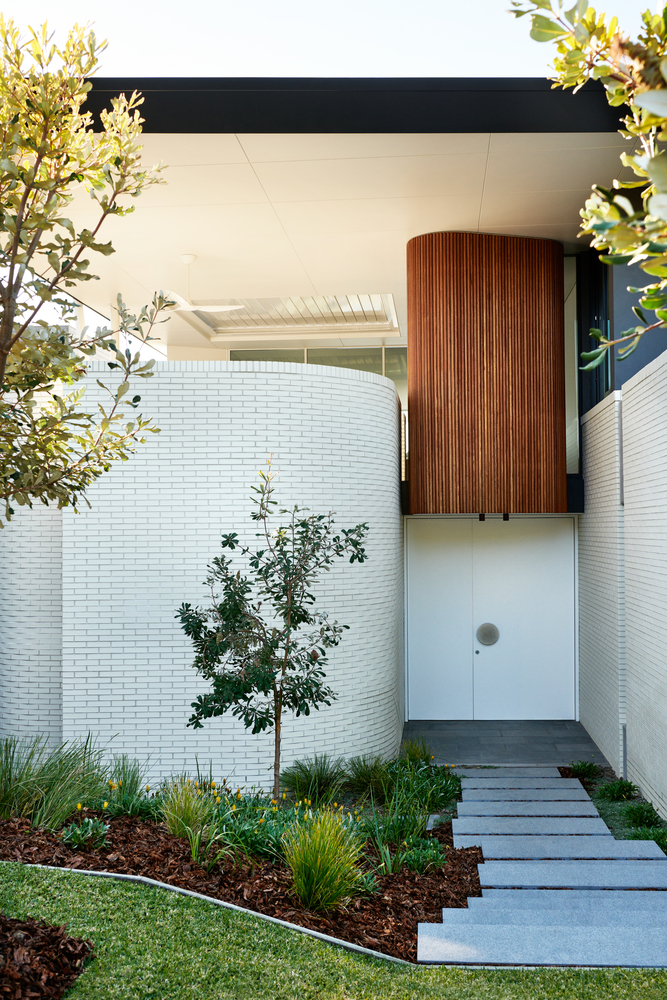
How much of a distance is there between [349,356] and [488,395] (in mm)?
5384

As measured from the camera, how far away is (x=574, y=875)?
452 centimetres

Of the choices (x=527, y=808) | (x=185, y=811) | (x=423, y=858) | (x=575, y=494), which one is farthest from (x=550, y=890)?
(x=575, y=494)

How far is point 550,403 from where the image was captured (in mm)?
8180

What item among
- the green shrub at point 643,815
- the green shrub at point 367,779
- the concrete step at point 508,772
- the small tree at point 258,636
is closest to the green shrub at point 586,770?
the concrete step at point 508,772

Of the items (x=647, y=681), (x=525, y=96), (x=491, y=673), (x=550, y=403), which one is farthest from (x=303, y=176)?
(x=491, y=673)

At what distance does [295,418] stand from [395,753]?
3.64m

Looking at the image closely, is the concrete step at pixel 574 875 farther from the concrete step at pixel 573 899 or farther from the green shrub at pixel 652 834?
the green shrub at pixel 652 834

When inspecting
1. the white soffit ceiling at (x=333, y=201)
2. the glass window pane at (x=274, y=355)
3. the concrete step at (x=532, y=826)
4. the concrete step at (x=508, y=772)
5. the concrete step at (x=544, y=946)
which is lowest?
the concrete step at (x=508, y=772)

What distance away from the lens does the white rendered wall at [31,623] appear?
23.5 feet

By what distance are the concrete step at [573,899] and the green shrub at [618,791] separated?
2.19 m

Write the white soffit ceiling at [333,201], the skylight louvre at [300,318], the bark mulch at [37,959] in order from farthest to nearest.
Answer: the skylight louvre at [300,318], the white soffit ceiling at [333,201], the bark mulch at [37,959]

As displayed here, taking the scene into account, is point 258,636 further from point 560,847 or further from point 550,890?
point 560,847

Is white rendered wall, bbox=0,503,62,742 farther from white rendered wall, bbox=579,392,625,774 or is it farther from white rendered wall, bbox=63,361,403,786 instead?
white rendered wall, bbox=579,392,625,774

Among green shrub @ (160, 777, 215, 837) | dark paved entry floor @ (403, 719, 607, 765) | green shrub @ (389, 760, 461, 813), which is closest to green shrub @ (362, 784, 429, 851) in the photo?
green shrub @ (389, 760, 461, 813)
